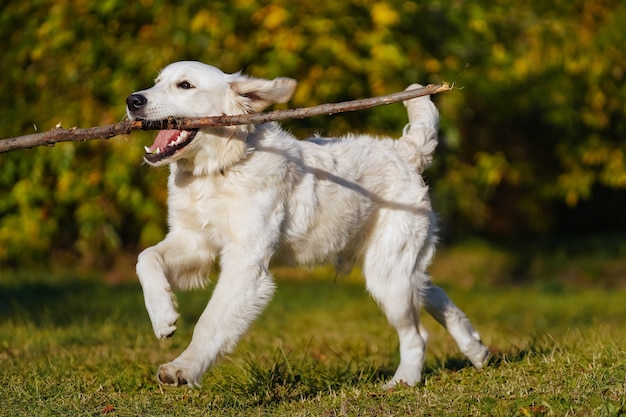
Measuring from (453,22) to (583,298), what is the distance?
11.6 feet

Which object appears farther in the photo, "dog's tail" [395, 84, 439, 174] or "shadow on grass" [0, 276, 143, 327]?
"shadow on grass" [0, 276, 143, 327]

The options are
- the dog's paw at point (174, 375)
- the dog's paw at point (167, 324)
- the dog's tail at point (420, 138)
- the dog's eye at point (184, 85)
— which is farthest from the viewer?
the dog's tail at point (420, 138)

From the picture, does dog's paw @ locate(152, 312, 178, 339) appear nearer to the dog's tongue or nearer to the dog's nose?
the dog's tongue

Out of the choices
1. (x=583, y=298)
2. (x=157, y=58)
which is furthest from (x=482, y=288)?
(x=157, y=58)

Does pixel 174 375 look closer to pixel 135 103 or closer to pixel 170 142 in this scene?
pixel 170 142

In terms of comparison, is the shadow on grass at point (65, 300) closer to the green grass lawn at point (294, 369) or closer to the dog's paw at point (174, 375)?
the green grass lawn at point (294, 369)

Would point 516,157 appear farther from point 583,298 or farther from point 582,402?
point 582,402

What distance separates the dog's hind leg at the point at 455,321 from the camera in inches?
225

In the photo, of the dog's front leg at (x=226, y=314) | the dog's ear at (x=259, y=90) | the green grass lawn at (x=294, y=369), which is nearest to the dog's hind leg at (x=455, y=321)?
the green grass lawn at (x=294, y=369)

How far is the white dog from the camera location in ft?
15.3

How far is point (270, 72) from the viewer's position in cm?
1002

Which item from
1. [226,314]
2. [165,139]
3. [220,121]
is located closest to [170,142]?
[165,139]

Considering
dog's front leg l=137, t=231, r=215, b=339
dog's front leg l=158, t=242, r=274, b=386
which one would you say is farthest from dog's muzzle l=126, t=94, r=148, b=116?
dog's front leg l=158, t=242, r=274, b=386

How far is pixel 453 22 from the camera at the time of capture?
11344 mm
